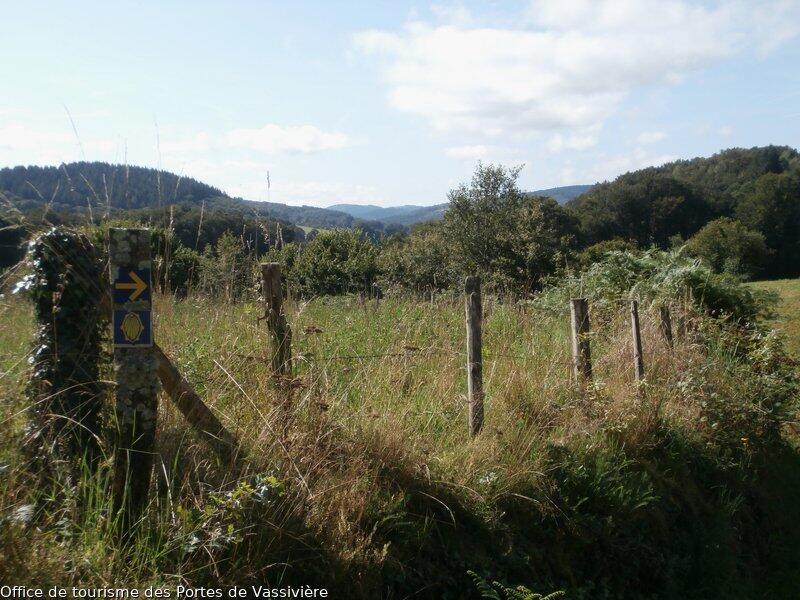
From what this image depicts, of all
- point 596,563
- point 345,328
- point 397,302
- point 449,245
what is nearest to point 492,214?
point 449,245

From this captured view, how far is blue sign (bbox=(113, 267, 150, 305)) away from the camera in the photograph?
9.75ft

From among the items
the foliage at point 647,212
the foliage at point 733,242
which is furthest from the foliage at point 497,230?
the foliage at point 647,212

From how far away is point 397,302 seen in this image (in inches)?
356

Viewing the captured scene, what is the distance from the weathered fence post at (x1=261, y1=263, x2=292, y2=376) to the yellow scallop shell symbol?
1224 millimetres

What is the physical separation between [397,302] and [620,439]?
4277 millimetres

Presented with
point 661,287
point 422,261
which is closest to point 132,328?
point 661,287

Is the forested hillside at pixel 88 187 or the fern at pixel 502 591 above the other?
the forested hillside at pixel 88 187

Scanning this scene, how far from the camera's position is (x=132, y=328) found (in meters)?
3.02

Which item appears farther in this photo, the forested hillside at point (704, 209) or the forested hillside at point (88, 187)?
the forested hillside at point (704, 209)

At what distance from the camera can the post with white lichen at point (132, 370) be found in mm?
2977

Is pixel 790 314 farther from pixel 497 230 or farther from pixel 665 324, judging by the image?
pixel 665 324

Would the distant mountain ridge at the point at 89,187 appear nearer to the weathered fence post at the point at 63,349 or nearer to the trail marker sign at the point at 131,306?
the weathered fence post at the point at 63,349

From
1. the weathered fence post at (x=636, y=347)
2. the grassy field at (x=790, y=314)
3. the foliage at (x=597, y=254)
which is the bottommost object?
the grassy field at (x=790, y=314)

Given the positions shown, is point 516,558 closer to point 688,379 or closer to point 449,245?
point 688,379
